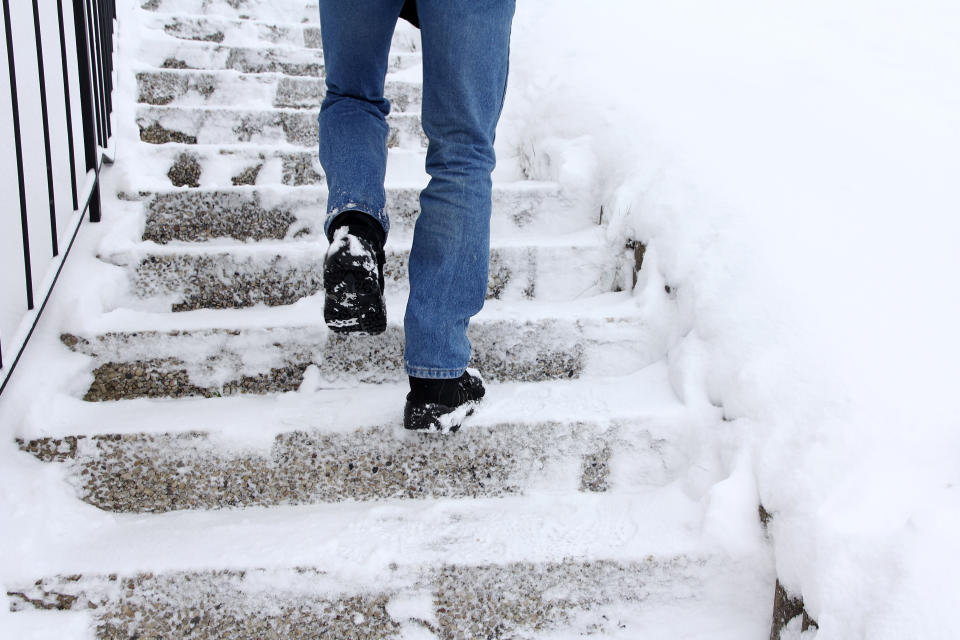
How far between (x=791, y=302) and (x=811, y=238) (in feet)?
0.68

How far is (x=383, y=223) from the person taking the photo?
47.4 inches

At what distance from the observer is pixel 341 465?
1.21 metres

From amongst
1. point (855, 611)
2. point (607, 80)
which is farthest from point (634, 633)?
point (607, 80)

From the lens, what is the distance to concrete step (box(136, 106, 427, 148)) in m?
2.01

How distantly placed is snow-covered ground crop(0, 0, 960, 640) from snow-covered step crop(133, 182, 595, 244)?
154mm

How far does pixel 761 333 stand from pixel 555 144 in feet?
3.52

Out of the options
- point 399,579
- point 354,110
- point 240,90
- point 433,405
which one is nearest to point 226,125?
point 240,90

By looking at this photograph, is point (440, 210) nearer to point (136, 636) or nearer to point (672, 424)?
point (672, 424)

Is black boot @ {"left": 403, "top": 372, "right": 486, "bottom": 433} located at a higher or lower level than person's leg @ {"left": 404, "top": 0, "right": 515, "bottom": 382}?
lower

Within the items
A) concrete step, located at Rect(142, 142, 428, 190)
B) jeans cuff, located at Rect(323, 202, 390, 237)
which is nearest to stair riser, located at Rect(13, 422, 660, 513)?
jeans cuff, located at Rect(323, 202, 390, 237)

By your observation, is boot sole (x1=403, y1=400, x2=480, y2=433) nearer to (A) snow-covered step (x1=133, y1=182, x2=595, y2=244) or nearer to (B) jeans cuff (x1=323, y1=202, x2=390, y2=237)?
(B) jeans cuff (x1=323, y1=202, x2=390, y2=237)

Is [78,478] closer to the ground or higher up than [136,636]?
higher up

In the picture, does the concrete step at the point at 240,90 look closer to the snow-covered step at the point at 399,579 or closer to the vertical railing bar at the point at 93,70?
the vertical railing bar at the point at 93,70

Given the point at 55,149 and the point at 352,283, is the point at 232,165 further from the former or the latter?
the point at 352,283
